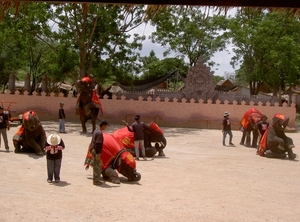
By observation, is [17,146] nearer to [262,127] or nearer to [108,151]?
[108,151]

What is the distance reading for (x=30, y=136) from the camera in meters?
11.6

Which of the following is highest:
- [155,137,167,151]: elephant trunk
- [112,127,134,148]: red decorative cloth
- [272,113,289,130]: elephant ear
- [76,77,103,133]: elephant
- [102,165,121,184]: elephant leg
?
[76,77,103,133]: elephant

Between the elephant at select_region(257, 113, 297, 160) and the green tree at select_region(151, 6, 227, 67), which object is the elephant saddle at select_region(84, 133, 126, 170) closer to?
the elephant at select_region(257, 113, 297, 160)

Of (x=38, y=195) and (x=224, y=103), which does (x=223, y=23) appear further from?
(x=38, y=195)

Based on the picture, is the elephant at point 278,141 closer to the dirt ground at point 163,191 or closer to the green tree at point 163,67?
the dirt ground at point 163,191

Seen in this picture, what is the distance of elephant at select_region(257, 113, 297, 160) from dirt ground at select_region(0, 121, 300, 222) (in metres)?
0.43

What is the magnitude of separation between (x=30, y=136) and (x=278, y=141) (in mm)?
7206

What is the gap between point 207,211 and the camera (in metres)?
7.01

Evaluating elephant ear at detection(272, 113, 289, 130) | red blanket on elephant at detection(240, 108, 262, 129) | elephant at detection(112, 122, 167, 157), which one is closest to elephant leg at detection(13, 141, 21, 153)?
elephant at detection(112, 122, 167, 157)

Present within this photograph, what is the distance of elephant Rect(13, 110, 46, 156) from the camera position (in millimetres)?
11461

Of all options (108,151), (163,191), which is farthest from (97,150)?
(163,191)

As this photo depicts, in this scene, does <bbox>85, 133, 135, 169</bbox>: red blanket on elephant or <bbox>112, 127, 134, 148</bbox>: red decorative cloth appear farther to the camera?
<bbox>112, 127, 134, 148</bbox>: red decorative cloth

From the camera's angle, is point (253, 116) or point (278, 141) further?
point (253, 116)

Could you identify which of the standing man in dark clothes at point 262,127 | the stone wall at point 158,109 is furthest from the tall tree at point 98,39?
the standing man in dark clothes at point 262,127
